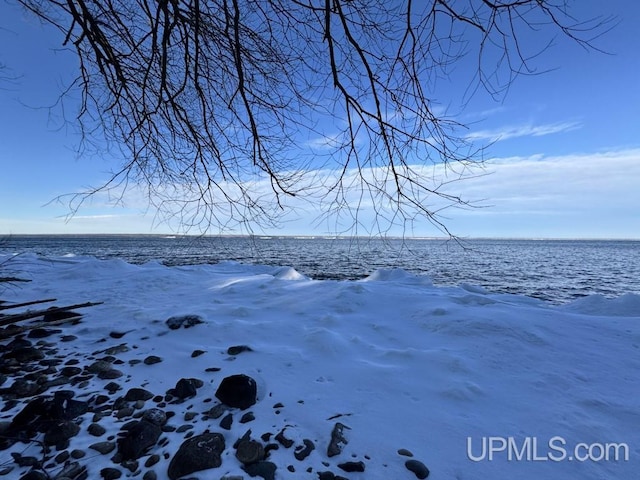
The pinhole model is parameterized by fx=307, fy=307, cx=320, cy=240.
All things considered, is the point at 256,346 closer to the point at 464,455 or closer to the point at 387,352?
the point at 387,352

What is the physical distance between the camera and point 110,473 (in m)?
1.90

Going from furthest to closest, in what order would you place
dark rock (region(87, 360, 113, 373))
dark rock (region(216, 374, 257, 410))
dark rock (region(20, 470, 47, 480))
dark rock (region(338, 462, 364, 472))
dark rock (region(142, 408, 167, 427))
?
dark rock (region(87, 360, 113, 373)) < dark rock (region(216, 374, 257, 410)) < dark rock (region(142, 408, 167, 427)) < dark rock (region(338, 462, 364, 472)) < dark rock (region(20, 470, 47, 480))

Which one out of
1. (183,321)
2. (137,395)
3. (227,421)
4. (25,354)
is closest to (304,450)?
(227,421)

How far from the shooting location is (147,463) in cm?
199

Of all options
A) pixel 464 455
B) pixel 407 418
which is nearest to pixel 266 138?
pixel 407 418

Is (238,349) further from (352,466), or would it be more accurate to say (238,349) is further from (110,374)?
(352,466)

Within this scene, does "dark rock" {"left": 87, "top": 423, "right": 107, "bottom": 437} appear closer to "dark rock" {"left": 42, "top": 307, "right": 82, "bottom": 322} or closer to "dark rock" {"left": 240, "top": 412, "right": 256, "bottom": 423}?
"dark rock" {"left": 240, "top": 412, "right": 256, "bottom": 423}

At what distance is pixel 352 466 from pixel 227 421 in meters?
1.01

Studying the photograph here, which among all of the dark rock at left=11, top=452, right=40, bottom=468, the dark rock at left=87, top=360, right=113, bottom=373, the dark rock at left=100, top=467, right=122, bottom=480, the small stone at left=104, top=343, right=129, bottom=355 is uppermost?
the small stone at left=104, top=343, right=129, bottom=355

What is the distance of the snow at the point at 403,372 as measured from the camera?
2.10 m

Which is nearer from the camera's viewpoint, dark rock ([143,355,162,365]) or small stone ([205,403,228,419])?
small stone ([205,403,228,419])

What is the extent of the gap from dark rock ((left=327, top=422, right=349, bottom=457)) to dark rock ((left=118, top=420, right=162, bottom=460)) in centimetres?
125

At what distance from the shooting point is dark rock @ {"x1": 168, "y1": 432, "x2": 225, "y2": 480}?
190cm

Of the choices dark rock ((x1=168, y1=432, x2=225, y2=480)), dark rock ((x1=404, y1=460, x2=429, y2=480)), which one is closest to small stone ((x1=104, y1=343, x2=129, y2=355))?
dark rock ((x1=168, y1=432, x2=225, y2=480))
